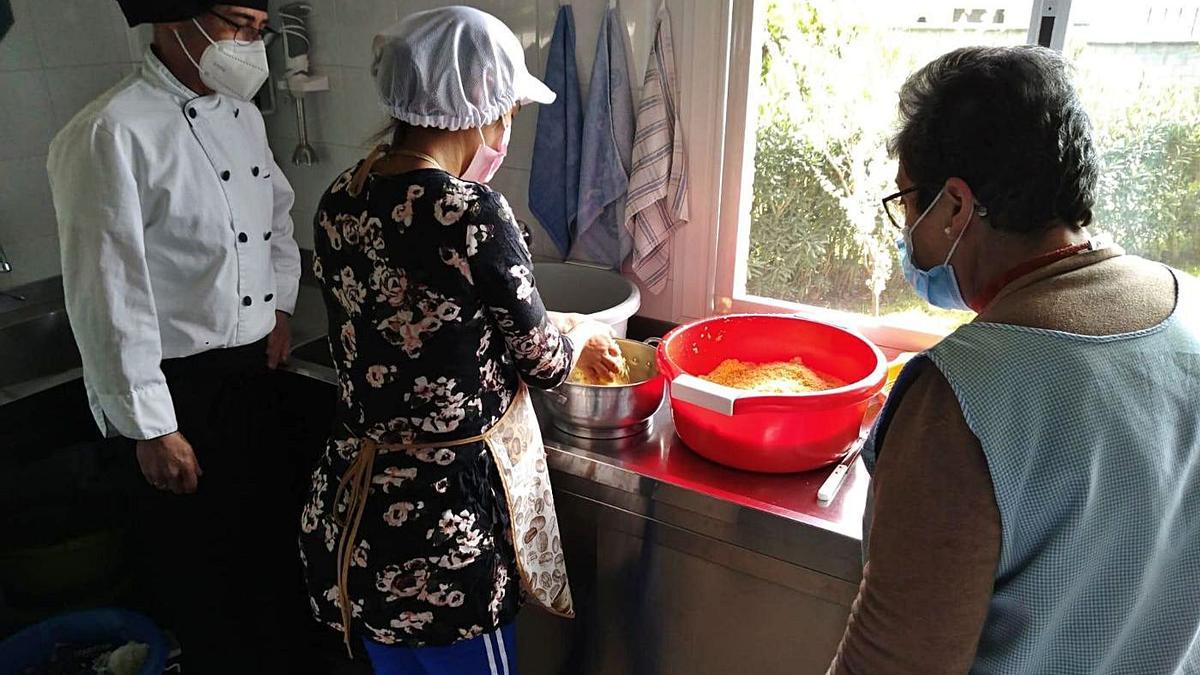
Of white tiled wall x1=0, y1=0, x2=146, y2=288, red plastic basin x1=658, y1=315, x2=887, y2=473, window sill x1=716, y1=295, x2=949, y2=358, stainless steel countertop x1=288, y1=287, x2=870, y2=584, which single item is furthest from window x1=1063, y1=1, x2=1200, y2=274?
Answer: white tiled wall x1=0, y1=0, x2=146, y2=288

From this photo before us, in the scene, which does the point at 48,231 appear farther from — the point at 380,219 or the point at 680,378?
the point at 680,378

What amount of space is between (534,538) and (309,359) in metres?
0.73

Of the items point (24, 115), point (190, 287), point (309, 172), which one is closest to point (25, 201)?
point (24, 115)

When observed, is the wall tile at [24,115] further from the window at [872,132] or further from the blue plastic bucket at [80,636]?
the window at [872,132]

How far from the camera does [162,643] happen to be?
1548 mm

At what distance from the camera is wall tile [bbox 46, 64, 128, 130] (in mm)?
1821

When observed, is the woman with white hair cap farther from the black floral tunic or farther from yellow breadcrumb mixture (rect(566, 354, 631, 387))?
yellow breadcrumb mixture (rect(566, 354, 631, 387))

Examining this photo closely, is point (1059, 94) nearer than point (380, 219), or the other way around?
point (1059, 94)

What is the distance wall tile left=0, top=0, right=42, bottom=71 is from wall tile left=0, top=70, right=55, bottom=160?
0.02 m

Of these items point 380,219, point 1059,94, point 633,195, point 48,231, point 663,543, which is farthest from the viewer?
point 48,231

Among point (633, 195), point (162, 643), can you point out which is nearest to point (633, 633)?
point (633, 195)

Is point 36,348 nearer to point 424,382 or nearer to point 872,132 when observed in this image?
point 424,382

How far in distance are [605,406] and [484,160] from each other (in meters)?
0.41

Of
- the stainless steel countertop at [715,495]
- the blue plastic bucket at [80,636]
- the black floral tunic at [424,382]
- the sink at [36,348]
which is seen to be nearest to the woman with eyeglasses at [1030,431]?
the stainless steel countertop at [715,495]
